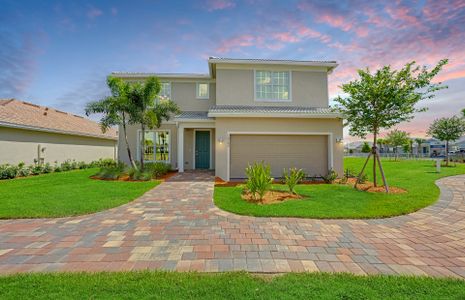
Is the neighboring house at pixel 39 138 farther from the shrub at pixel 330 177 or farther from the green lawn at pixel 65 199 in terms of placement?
the shrub at pixel 330 177

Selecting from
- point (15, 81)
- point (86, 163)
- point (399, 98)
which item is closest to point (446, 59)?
point (399, 98)

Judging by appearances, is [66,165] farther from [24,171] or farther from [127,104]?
[127,104]

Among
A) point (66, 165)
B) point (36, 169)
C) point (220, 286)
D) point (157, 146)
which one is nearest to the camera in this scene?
point (220, 286)

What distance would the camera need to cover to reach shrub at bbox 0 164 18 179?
11.4 meters

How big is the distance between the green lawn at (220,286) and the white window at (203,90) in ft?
43.9

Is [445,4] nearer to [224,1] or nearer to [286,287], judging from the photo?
[224,1]

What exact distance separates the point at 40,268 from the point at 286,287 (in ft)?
11.9

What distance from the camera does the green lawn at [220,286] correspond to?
2.49 metres

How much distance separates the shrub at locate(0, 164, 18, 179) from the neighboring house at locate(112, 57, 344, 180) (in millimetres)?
5396

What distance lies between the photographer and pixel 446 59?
784 cm

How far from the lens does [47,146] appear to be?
14742 millimetres

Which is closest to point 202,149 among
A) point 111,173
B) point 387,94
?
point 111,173

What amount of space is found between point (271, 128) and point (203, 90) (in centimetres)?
660

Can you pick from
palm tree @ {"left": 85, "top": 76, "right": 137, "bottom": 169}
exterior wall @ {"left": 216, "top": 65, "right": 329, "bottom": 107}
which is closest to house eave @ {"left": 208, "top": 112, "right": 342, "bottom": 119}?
exterior wall @ {"left": 216, "top": 65, "right": 329, "bottom": 107}
